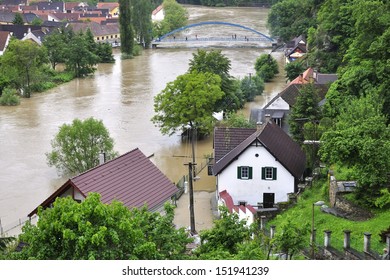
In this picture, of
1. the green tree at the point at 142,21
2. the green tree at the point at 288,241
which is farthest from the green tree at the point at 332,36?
the green tree at the point at 142,21

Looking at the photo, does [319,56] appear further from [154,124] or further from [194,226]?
[194,226]

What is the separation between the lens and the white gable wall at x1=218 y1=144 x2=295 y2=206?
21.9m

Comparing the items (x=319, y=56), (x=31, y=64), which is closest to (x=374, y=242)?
(x=319, y=56)

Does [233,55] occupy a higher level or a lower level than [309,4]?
lower

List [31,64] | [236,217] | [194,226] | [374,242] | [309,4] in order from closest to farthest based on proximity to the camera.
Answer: [236,217], [374,242], [194,226], [31,64], [309,4]

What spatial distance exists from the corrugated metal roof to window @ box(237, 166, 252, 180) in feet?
1.51

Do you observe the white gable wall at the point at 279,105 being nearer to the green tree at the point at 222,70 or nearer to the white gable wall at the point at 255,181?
the green tree at the point at 222,70

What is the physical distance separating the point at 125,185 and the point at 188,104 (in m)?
12.5

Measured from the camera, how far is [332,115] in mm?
25906

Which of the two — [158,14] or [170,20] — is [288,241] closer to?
[170,20]

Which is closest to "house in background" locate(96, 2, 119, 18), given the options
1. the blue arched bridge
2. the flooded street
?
the blue arched bridge

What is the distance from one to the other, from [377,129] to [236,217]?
737cm

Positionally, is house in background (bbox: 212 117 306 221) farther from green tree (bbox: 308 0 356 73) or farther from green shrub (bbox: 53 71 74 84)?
green shrub (bbox: 53 71 74 84)

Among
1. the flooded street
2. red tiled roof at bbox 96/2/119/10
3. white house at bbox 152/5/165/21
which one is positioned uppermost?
red tiled roof at bbox 96/2/119/10
